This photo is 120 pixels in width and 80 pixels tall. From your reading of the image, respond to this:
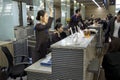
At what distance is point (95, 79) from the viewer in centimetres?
390

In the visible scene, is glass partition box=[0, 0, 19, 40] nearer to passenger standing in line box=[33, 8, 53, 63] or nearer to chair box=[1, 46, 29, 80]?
chair box=[1, 46, 29, 80]

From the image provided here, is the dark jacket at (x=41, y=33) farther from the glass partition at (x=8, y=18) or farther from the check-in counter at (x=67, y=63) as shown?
the glass partition at (x=8, y=18)

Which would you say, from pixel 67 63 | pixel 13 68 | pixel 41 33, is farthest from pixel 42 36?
pixel 67 63

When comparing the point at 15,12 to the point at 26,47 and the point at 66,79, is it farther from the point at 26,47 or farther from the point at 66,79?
the point at 66,79

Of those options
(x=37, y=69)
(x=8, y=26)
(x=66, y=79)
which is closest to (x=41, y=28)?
(x=37, y=69)

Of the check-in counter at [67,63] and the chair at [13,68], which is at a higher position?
the check-in counter at [67,63]

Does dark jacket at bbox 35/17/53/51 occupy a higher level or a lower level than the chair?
higher

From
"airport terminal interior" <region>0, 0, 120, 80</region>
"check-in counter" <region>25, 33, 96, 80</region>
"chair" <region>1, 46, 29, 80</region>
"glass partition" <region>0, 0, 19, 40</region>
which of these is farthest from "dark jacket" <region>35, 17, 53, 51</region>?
"glass partition" <region>0, 0, 19, 40</region>

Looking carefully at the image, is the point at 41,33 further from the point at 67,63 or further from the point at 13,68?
the point at 67,63

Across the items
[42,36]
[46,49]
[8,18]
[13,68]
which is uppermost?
[8,18]

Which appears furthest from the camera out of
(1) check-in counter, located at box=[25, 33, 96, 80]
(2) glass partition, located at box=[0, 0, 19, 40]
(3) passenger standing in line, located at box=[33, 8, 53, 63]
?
(2) glass partition, located at box=[0, 0, 19, 40]

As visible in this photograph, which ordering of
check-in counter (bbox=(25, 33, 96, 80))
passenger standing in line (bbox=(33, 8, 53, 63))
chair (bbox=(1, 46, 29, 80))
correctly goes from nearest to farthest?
check-in counter (bbox=(25, 33, 96, 80)) < passenger standing in line (bbox=(33, 8, 53, 63)) < chair (bbox=(1, 46, 29, 80))

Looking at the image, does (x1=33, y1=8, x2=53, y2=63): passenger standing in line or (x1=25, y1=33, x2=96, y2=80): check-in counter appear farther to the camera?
(x1=33, y1=8, x2=53, y2=63): passenger standing in line

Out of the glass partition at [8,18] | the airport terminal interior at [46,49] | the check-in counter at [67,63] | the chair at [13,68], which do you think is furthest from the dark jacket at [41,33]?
the glass partition at [8,18]
